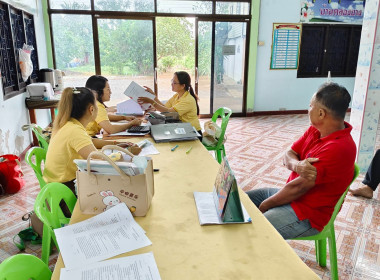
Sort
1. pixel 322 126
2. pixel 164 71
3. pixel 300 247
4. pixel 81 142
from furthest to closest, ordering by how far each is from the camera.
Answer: pixel 164 71
pixel 300 247
pixel 81 142
pixel 322 126

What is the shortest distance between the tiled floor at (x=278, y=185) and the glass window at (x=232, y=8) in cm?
262

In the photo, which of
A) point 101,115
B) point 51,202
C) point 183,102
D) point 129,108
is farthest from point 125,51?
point 51,202

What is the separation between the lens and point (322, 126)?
161cm

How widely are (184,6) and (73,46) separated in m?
2.23

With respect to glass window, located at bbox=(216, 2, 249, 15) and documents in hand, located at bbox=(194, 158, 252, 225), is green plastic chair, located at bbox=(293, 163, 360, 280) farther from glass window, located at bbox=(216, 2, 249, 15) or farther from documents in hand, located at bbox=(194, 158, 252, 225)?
glass window, located at bbox=(216, 2, 249, 15)

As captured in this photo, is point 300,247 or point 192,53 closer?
point 300,247

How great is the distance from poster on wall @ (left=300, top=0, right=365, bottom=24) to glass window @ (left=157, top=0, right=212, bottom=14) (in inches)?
81.1

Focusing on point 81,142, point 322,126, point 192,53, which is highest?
point 192,53

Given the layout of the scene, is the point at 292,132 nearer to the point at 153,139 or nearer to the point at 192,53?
the point at 192,53

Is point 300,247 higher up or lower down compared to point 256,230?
lower down

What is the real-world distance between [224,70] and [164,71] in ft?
4.21

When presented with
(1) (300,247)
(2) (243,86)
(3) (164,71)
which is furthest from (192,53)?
(1) (300,247)

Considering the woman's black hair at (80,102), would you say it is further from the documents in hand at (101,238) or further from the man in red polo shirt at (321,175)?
the man in red polo shirt at (321,175)

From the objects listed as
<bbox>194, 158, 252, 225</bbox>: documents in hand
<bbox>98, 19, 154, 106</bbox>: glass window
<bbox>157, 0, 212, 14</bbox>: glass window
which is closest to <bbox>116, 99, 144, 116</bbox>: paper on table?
<bbox>194, 158, 252, 225</bbox>: documents in hand
